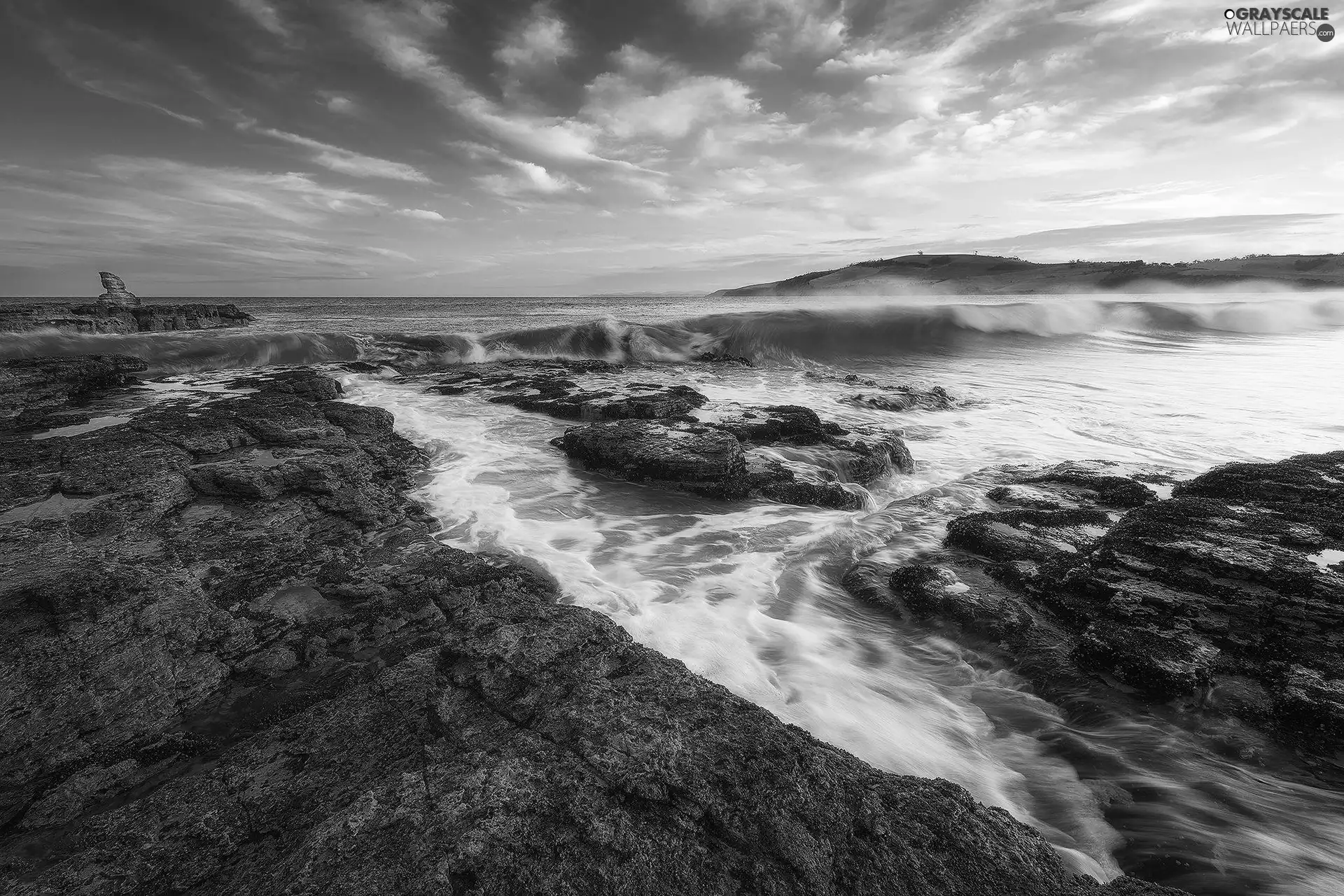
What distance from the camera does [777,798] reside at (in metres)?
1.92

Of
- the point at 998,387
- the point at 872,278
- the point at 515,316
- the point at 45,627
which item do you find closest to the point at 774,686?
the point at 45,627

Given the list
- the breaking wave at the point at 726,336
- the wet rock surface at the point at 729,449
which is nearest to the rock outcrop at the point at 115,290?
the breaking wave at the point at 726,336

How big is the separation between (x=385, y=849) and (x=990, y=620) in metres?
3.99

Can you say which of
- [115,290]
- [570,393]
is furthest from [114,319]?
[570,393]

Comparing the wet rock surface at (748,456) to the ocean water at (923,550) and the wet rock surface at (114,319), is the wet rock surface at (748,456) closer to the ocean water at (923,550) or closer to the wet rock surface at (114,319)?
the ocean water at (923,550)

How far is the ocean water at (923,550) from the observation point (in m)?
2.69

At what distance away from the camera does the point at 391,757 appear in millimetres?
2152

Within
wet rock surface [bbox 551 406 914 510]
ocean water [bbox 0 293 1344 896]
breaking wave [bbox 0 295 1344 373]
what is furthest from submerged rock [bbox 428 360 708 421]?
breaking wave [bbox 0 295 1344 373]

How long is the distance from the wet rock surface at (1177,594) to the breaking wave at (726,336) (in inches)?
652

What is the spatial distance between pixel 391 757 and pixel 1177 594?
16.5ft

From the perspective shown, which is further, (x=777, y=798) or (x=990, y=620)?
(x=990, y=620)

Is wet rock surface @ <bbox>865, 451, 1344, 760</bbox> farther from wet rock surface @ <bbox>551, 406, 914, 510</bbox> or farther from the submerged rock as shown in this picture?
the submerged rock

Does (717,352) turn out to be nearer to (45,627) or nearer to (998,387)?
(998,387)

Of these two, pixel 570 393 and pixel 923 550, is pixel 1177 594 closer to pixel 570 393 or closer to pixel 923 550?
pixel 923 550
